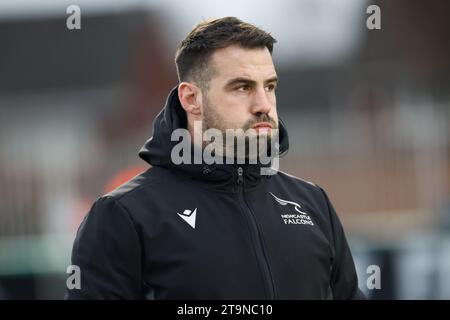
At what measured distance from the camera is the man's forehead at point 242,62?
415cm

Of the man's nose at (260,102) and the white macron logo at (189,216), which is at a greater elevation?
the man's nose at (260,102)

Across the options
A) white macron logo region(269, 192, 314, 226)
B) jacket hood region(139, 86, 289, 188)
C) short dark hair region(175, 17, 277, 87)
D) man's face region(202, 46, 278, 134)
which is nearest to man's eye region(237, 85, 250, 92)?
man's face region(202, 46, 278, 134)

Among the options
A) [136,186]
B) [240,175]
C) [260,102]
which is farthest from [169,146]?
[260,102]

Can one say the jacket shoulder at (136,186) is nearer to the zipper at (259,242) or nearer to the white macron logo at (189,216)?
the white macron logo at (189,216)

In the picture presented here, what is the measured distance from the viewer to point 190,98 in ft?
14.3

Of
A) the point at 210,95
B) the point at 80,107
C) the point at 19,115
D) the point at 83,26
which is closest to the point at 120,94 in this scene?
the point at 80,107

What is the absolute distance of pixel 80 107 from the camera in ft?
83.9

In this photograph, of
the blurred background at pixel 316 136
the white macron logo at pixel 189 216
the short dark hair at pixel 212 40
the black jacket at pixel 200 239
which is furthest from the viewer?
the blurred background at pixel 316 136

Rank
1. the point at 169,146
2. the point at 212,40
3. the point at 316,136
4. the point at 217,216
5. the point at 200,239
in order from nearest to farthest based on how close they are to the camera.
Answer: the point at 200,239
the point at 217,216
the point at 169,146
the point at 212,40
the point at 316,136

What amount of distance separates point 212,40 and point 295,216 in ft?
2.83

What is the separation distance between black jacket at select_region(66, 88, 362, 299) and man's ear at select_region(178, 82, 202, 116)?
71 mm

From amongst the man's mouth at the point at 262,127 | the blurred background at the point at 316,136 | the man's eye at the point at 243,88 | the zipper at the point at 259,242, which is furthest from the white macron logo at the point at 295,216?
the blurred background at the point at 316,136

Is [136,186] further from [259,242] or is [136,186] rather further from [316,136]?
[316,136]

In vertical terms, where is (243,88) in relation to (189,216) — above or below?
above
